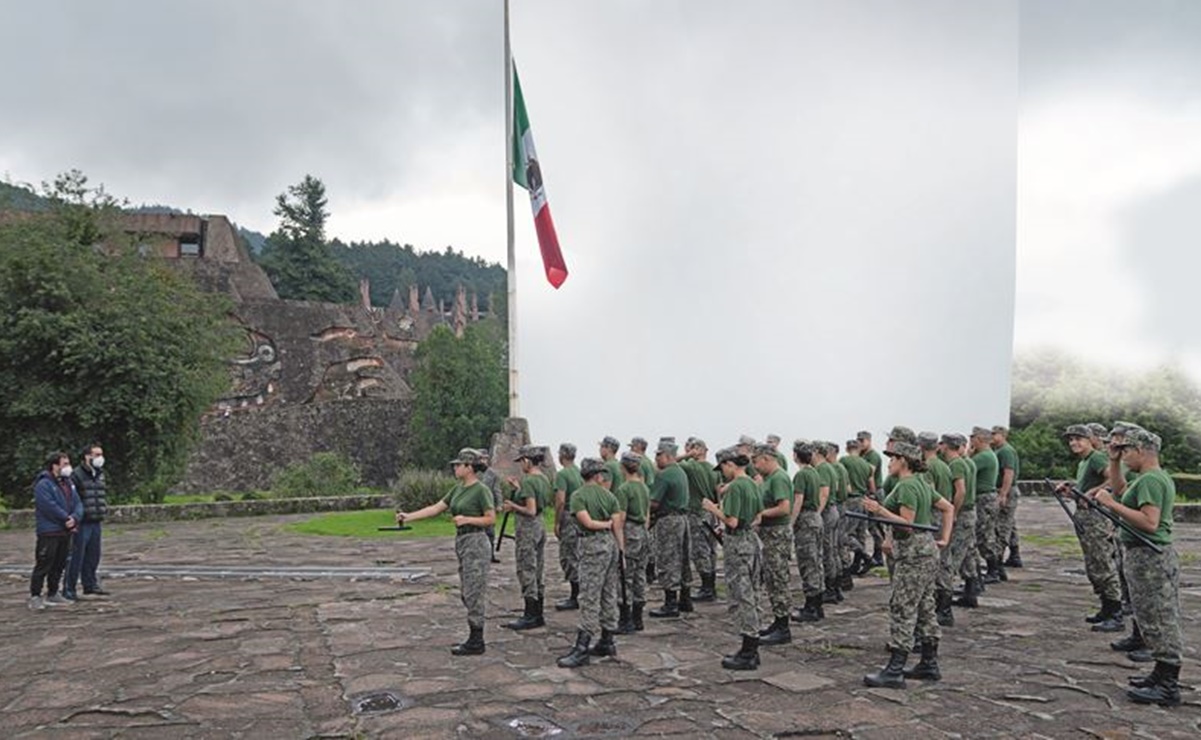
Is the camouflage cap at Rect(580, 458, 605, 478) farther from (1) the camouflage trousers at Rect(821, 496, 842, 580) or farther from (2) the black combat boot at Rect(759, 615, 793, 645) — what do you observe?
(1) the camouflage trousers at Rect(821, 496, 842, 580)

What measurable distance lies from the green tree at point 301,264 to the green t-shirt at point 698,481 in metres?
52.5

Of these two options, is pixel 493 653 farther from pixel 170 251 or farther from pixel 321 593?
pixel 170 251

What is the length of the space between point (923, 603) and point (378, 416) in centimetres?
3471

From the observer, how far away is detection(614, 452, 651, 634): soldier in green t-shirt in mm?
8656

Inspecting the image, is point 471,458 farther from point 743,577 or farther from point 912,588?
point 912,588

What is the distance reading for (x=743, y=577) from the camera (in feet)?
24.1

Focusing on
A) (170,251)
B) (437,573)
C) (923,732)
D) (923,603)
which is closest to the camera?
(923,732)

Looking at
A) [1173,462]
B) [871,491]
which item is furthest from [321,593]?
[1173,462]

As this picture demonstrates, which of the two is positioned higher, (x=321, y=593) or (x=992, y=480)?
(x=992, y=480)

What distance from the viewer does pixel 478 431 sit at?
139 ft

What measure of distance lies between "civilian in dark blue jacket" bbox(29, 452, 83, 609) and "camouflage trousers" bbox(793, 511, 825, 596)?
793cm

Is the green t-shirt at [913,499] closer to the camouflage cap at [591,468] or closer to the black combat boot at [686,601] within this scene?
the camouflage cap at [591,468]

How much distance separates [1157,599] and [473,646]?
5.22m

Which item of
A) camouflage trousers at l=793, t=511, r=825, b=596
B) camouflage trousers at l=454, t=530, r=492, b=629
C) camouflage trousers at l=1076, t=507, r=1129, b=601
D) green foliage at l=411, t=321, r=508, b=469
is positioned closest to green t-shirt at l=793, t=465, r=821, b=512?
camouflage trousers at l=793, t=511, r=825, b=596
